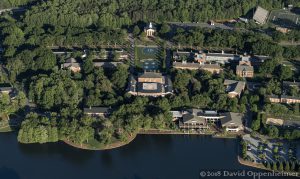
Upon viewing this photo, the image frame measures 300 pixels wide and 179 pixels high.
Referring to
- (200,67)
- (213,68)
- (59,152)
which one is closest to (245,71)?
(213,68)

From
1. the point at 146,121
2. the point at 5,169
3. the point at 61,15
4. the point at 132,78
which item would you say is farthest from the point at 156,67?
the point at 5,169

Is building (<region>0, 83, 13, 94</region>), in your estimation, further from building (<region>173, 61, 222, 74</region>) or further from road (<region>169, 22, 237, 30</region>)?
road (<region>169, 22, 237, 30</region>)

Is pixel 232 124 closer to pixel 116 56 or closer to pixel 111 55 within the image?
pixel 116 56

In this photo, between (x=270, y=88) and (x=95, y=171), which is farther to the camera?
(x=270, y=88)

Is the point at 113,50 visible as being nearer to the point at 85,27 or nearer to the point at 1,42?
the point at 85,27

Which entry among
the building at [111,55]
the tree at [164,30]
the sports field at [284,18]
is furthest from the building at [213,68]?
the sports field at [284,18]

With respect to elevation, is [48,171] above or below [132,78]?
below
